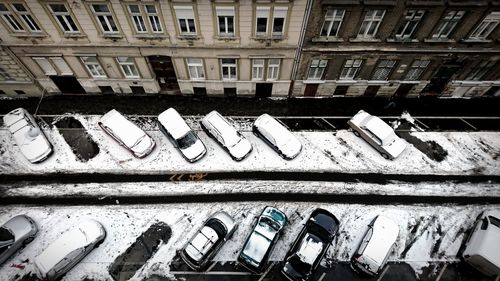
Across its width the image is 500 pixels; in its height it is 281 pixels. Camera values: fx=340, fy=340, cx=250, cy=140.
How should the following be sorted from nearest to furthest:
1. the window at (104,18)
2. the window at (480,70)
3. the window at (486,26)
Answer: the window at (104,18) → the window at (486,26) → the window at (480,70)

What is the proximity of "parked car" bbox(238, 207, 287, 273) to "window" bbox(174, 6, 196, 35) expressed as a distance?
12.6m

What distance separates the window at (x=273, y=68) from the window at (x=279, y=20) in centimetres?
251

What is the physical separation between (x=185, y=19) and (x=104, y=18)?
16.5 ft

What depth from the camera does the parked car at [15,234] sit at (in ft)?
66.6

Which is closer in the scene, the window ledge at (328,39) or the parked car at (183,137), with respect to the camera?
the window ledge at (328,39)

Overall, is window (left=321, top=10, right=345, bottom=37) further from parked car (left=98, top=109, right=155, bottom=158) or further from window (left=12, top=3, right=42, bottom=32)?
window (left=12, top=3, right=42, bottom=32)

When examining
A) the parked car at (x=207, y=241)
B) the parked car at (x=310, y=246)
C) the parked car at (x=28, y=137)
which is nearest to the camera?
the parked car at (x=310, y=246)

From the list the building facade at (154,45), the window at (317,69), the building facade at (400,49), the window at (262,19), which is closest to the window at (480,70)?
the building facade at (400,49)

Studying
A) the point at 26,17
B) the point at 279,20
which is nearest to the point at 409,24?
the point at 279,20

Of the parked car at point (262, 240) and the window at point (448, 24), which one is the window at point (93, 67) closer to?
the parked car at point (262, 240)

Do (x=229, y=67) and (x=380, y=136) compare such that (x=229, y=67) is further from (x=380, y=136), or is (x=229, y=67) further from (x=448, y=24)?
(x=448, y=24)

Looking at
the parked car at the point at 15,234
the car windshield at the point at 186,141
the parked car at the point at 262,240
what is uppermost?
the car windshield at the point at 186,141

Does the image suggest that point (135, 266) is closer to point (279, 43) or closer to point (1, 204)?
point (1, 204)

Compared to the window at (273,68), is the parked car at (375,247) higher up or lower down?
lower down
